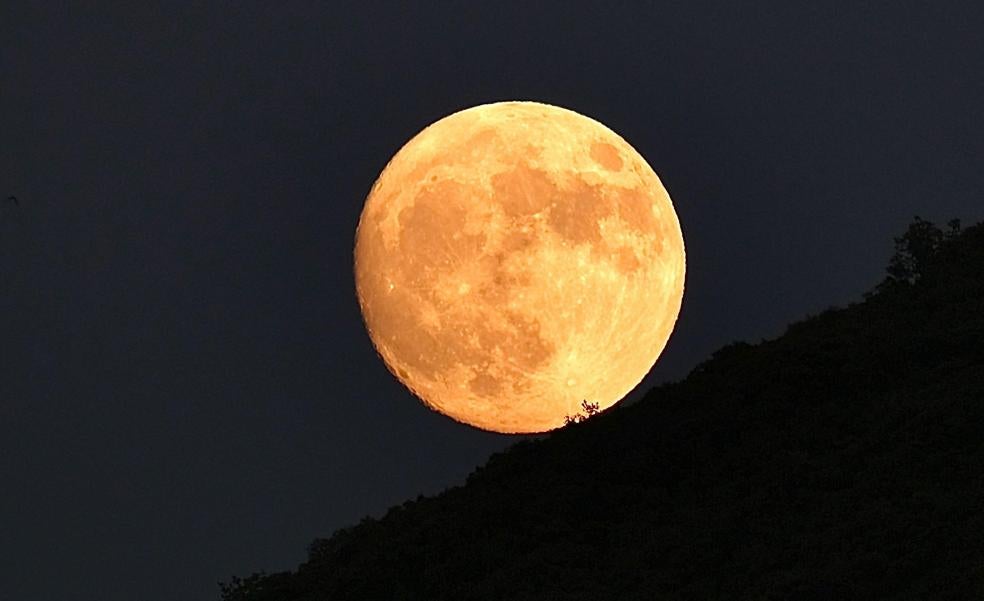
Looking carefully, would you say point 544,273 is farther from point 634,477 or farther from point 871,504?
point 871,504

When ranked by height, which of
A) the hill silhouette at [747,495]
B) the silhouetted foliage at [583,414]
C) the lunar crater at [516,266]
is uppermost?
the lunar crater at [516,266]

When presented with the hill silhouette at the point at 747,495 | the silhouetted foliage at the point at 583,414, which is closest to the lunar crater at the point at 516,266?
the silhouetted foliage at the point at 583,414

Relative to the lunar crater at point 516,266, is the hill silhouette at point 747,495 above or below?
below

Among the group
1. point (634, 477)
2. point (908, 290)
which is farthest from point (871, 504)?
point (908, 290)

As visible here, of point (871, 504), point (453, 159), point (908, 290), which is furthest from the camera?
point (908, 290)

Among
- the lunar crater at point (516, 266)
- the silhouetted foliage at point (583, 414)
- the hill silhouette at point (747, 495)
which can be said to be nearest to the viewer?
the hill silhouette at point (747, 495)

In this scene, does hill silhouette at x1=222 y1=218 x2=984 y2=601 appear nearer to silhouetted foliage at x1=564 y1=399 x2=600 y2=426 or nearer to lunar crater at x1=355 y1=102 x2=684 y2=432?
silhouetted foliage at x1=564 y1=399 x2=600 y2=426

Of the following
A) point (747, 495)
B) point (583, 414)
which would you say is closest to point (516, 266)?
point (583, 414)

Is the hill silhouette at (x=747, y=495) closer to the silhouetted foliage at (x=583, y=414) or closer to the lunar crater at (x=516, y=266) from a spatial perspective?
the silhouetted foliage at (x=583, y=414)

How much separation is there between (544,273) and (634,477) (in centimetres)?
609

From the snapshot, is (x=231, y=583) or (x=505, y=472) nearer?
(x=505, y=472)

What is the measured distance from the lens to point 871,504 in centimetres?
2977

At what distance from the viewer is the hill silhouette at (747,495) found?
27672 mm

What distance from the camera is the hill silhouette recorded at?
27672mm
